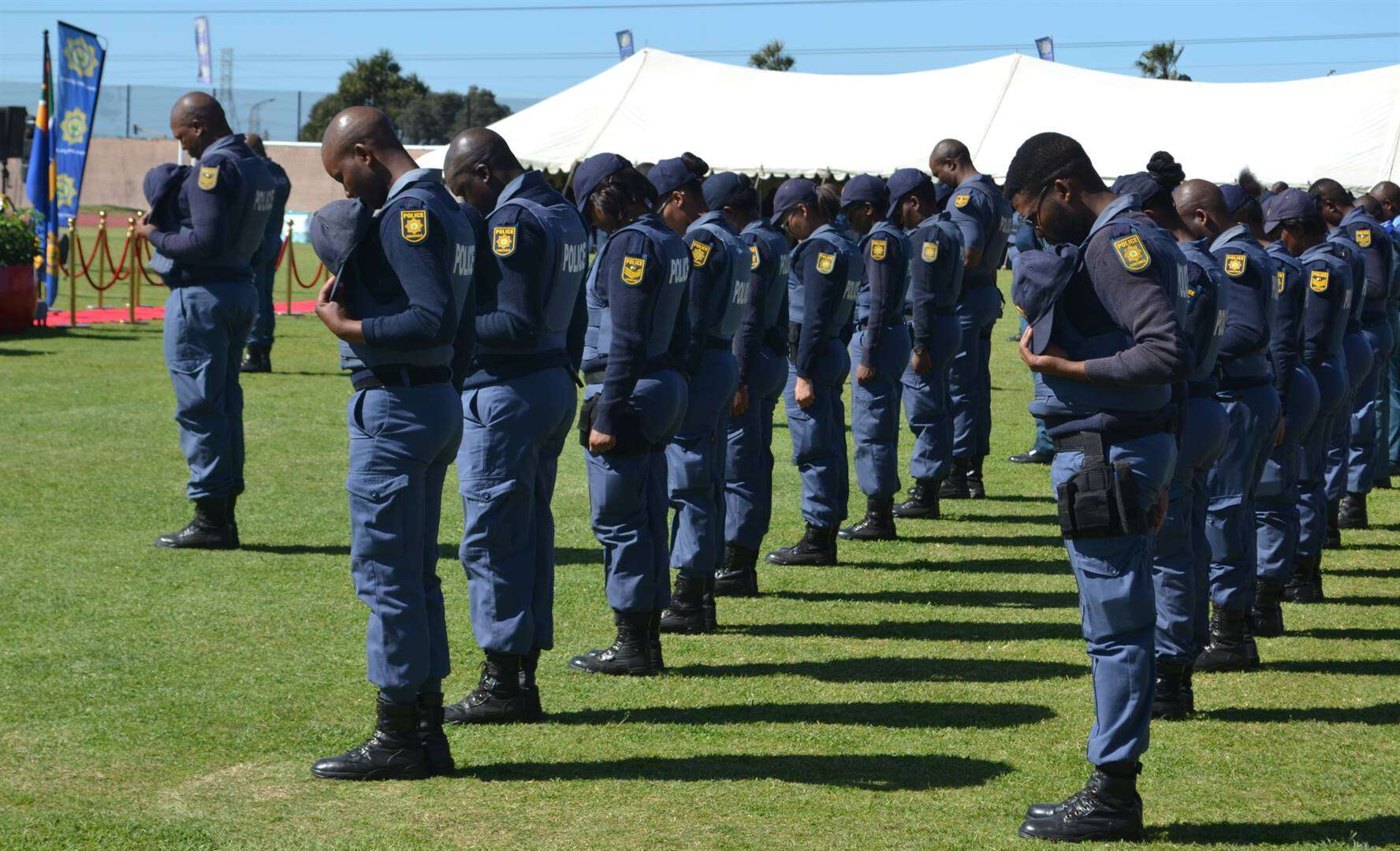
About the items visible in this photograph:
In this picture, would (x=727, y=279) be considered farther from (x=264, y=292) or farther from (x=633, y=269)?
(x=264, y=292)

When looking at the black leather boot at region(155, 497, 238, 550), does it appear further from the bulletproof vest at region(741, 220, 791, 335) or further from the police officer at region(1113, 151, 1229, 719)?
the police officer at region(1113, 151, 1229, 719)

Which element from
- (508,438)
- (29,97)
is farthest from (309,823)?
(29,97)

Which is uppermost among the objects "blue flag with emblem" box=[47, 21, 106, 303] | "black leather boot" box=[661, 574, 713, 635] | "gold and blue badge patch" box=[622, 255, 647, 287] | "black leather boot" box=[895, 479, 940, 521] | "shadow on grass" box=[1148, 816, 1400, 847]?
"blue flag with emblem" box=[47, 21, 106, 303]

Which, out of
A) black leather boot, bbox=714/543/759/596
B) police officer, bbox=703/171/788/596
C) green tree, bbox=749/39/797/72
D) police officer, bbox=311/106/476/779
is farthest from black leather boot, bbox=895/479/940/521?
green tree, bbox=749/39/797/72

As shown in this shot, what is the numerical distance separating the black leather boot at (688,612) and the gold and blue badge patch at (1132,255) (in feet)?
11.7

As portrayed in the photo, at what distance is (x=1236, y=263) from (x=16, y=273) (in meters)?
16.2

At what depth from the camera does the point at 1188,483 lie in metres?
6.27

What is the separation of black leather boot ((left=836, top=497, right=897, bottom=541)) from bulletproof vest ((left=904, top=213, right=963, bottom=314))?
1.35 m

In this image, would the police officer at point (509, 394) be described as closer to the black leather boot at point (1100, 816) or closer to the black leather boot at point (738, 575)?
the black leather boot at point (1100, 816)

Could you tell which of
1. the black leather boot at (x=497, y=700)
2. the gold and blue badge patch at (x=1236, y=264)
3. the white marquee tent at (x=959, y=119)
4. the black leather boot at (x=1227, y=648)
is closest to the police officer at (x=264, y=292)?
the black leather boot at (x=497, y=700)

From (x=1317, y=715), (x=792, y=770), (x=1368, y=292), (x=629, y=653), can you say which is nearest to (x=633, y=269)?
(x=629, y=653)

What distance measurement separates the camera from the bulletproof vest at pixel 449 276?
204 inches

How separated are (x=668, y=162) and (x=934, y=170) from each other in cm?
456

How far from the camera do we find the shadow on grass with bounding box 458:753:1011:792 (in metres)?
5.57
